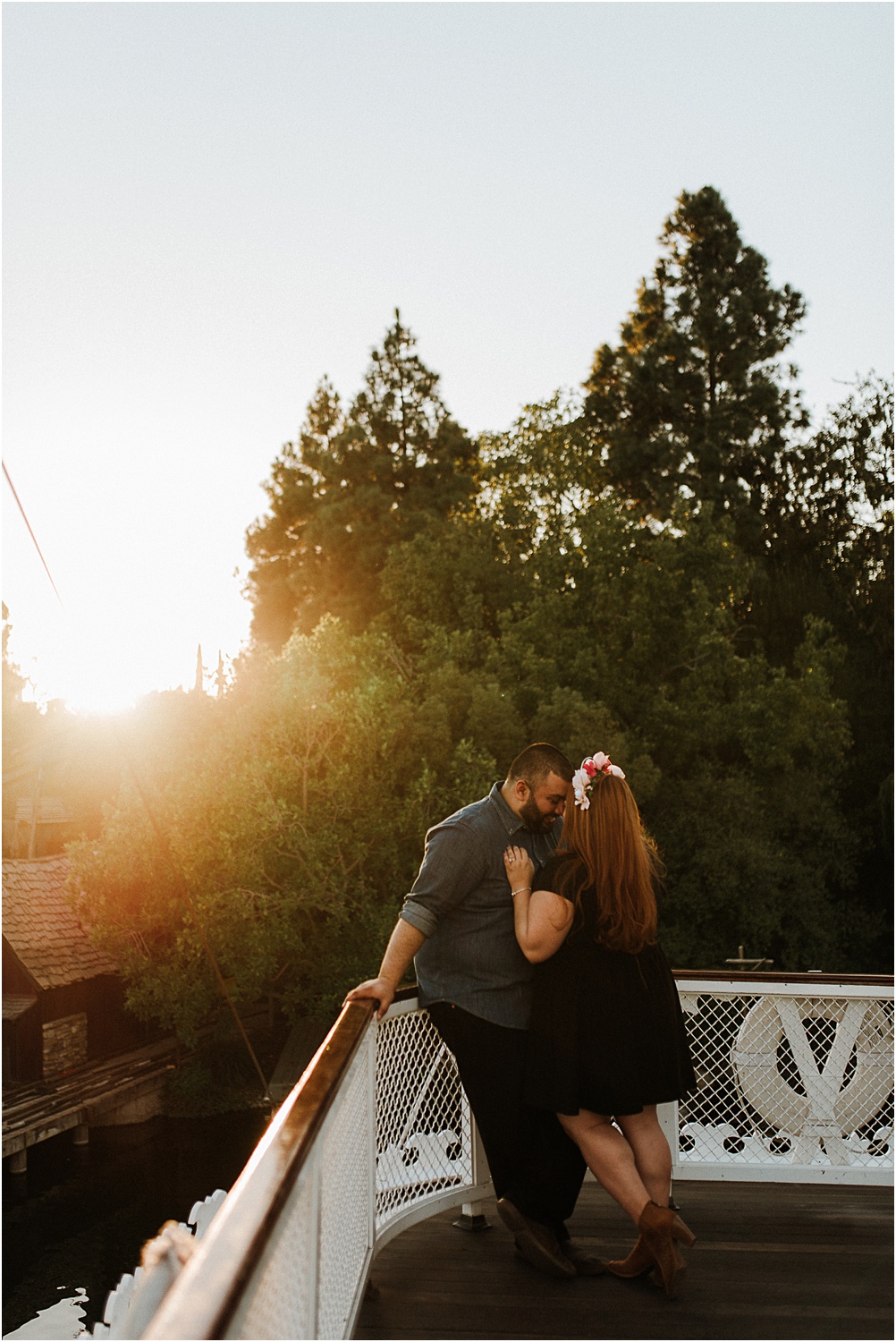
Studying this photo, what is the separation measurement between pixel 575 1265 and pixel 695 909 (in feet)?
63.9

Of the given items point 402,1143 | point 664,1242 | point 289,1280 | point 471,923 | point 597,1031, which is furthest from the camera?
point 402,1143

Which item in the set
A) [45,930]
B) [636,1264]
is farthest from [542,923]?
→ [45,930]

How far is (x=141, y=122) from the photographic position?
8.88m

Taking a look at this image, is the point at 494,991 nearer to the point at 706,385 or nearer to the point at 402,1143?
the point at 402,1143

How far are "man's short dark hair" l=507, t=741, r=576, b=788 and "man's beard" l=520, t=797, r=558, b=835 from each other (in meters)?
0.07

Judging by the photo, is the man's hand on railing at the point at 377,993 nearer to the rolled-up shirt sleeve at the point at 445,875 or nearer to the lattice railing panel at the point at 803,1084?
Result: the rolled-up shirt sleeve at the point at 445,875

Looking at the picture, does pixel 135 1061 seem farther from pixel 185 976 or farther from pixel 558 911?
pixel 558 911

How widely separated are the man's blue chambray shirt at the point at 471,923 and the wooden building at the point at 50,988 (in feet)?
69.1

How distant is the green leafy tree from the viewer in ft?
88.3

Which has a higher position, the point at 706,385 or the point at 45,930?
the point at 706,385

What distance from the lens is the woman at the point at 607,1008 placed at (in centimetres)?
335

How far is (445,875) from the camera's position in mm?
3588

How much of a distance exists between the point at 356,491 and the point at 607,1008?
2480cm

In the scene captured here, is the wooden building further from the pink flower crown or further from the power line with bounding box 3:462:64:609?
the pink flower crown
